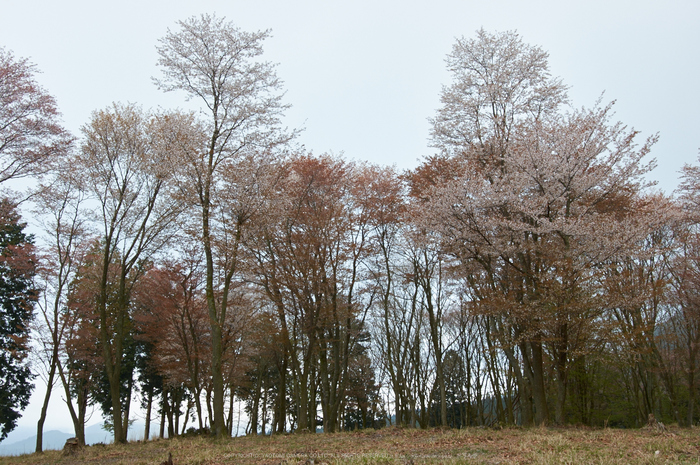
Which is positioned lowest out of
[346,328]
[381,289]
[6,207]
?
[346,328]

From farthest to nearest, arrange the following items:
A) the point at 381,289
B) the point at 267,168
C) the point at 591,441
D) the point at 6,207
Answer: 1. the point at 381,289
2. the point at 267,168
3. the point at 6,207
4. the point at 591,441

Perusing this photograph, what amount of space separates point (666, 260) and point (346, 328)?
1278cm

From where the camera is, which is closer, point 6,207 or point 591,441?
point 591,441

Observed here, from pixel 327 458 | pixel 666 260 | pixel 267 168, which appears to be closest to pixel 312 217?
pixel 267 168

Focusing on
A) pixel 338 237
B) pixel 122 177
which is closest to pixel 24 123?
pixel 122 177

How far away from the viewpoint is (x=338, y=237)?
16.2 metres

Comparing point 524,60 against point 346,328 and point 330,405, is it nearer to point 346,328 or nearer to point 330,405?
point 346,328

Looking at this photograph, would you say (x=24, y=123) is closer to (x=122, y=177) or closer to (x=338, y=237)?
(x=122, y=177)

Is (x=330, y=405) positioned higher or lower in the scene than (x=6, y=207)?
lower

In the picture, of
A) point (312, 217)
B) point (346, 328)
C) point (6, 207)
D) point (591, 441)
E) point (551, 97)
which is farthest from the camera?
point (346, 328)

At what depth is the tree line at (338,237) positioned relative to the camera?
38.1 ft

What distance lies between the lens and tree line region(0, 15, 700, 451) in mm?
11602

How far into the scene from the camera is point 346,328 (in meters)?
17.5

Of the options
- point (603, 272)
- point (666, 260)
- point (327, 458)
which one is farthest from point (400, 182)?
point (327, 458)
